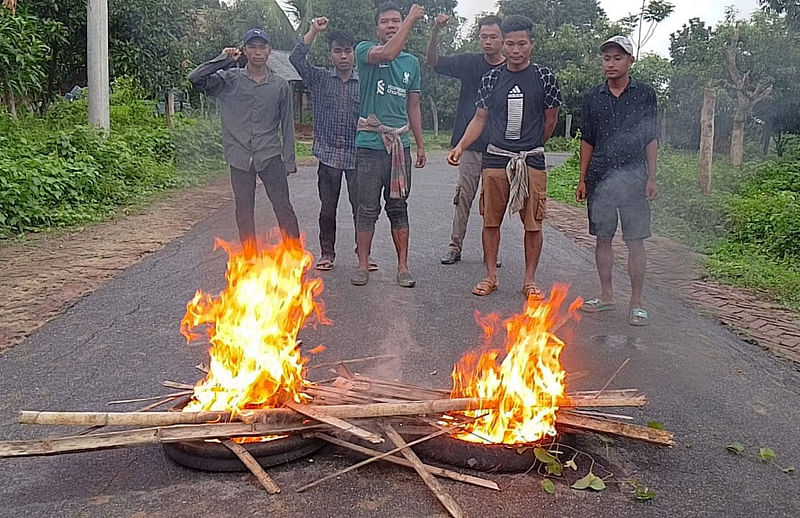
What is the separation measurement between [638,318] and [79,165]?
853 cm

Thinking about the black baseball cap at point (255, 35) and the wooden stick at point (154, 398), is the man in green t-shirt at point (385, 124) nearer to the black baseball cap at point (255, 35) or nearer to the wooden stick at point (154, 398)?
the black baseball cap at point (255, 35)

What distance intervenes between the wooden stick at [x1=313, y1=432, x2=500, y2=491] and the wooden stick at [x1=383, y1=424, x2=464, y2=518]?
30 millimetres

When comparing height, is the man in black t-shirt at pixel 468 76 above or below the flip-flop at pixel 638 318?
above

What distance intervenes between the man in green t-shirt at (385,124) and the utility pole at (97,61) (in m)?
8.70

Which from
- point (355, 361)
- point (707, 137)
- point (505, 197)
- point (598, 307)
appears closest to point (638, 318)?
point (598, 307)

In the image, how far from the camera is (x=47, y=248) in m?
7.97

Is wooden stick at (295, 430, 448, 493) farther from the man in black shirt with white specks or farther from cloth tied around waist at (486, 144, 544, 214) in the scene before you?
cloth tied around waist at (486, 144, 544, 214)

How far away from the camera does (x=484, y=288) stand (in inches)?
246

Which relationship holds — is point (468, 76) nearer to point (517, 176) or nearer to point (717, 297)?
point (517, 176)

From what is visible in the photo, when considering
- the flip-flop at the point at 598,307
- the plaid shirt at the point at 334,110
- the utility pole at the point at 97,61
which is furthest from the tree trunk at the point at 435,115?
the flip-flop at the point at 598,307

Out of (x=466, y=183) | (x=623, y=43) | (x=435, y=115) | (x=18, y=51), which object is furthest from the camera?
(x=435, y=115)

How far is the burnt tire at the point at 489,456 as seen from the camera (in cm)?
319

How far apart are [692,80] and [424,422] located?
1846cm

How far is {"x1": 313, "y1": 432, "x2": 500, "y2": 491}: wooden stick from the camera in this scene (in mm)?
3084
